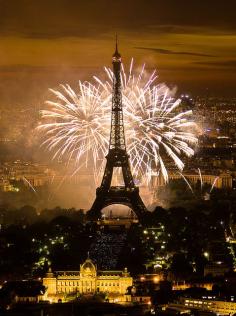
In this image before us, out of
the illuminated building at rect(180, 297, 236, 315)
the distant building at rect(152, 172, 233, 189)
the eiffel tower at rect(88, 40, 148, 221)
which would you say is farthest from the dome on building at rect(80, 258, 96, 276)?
the distant building at rect(152, 172, 233, 189)

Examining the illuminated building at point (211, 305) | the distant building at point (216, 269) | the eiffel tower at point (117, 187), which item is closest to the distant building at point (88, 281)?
the distant building at point (216, 269)

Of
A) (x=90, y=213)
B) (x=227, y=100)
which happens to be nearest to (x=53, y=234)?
(x=90, y=213)

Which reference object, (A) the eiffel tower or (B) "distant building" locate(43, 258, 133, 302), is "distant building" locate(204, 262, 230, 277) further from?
(A) the eiffel tower

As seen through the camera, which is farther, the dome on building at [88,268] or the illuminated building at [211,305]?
the dome on building at [88,268]

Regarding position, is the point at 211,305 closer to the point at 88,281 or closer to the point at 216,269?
the point at 88,281

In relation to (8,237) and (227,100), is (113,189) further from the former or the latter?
(227,100)

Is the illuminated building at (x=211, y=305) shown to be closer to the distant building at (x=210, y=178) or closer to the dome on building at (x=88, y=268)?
the dome on building at (x=88, y=268)

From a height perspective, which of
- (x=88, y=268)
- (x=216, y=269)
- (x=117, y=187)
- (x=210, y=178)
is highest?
(x=210, y=178)

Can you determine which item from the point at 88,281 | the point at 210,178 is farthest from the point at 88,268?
the point at 210,178

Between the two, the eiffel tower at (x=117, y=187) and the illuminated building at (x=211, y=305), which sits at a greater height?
the eiffel tower at (x=117, y=187)
